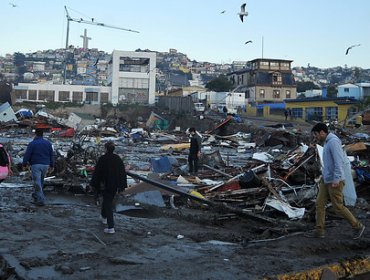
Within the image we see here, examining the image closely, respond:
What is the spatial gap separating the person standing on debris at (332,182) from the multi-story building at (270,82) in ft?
226

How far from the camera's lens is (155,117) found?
48094 millimetres

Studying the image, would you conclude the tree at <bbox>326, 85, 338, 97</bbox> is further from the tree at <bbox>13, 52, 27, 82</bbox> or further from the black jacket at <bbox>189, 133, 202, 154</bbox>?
the tree at <bbox>13, 52, 27, 82</bbox>

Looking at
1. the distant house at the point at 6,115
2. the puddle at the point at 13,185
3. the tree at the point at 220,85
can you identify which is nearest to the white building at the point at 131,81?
the tree at the point at 220,85

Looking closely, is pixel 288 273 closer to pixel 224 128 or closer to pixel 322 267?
pixel 322 267

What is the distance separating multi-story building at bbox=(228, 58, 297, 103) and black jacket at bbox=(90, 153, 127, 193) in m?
69.2

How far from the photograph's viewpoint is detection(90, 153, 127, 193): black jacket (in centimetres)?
652

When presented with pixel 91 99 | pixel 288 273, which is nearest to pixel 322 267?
pixel 288 273

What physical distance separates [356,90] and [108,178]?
59715mm

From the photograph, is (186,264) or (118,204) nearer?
(186,264)

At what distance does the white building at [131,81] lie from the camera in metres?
70.5

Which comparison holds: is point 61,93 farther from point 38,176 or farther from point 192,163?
point 38,176

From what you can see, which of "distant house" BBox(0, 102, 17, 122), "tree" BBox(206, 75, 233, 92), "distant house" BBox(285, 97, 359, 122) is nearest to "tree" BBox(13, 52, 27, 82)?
"tree" BBox(206, 75, 233, 92)

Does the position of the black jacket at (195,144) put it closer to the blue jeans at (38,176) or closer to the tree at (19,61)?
the blue jeans at (38,176)

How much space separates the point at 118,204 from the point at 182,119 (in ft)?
127
